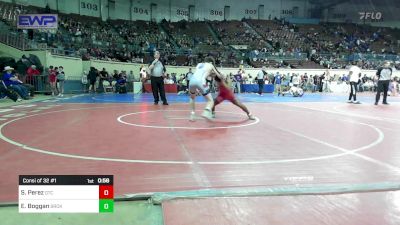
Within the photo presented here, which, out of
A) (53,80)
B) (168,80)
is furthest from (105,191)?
(168,80)

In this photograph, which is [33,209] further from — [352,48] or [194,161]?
[352,48]

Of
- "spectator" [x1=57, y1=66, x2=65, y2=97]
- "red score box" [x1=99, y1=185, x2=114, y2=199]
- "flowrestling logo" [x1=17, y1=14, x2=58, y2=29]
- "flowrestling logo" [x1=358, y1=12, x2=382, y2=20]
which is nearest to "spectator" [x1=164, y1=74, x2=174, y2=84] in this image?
"spectator" [x1=57, y1=66, x2=65, y2=97]

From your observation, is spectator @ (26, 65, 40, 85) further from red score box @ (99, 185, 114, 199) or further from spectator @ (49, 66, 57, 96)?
red score box @ (99, 185, 114, 199)

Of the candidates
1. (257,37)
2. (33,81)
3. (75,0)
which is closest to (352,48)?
(257,37)

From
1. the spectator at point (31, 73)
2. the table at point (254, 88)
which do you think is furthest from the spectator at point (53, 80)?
the table at point (254, 88)

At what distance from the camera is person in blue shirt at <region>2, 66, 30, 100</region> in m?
14.8

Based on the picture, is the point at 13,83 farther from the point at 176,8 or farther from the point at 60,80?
the point at 176,8

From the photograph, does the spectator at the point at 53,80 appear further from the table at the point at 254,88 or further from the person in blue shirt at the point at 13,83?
the table at the point at 254,88

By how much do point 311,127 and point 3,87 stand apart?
1195 centimetres
